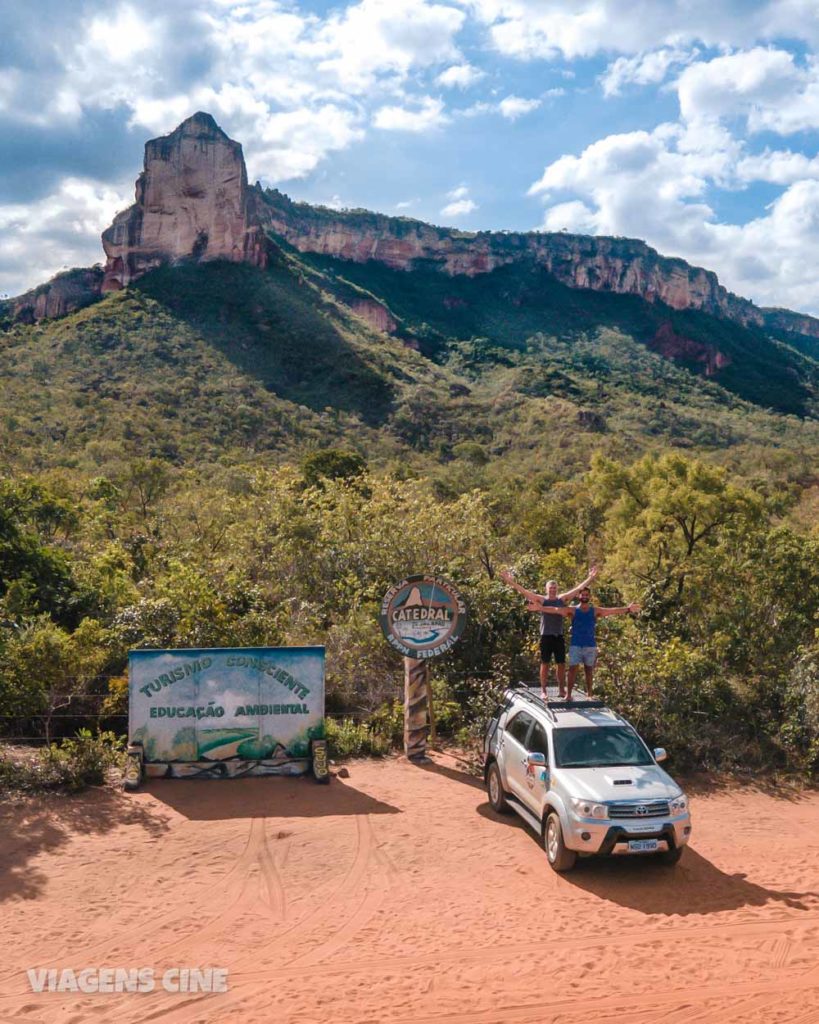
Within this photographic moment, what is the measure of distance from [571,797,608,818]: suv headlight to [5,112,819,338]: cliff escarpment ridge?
75.1m

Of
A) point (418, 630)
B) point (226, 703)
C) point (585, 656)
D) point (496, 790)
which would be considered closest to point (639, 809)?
point (496, 790)

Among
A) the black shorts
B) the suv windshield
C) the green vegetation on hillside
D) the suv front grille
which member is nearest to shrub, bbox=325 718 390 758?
the green vegetation on hillside

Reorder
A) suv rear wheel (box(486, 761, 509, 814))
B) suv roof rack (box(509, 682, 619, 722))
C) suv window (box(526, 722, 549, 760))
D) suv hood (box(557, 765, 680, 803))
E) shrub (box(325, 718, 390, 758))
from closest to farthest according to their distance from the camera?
1. suv hood (box(557, 765, 680, 803))
2. suv window (box(526, 722, 549, 760))
3. suv roof rack (box(509, 682, 619, 722))
4. suv rear wheel (box(486, 761, 509, 814))
5. shrub (box(325, 718, 390, 758))

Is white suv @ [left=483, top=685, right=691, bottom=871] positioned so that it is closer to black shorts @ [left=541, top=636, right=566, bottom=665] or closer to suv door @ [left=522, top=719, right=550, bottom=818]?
suv door @ [left=522, top=719, right=550, bottom=818]

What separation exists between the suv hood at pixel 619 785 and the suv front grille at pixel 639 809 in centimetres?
5

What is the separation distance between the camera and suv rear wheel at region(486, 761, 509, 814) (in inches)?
379

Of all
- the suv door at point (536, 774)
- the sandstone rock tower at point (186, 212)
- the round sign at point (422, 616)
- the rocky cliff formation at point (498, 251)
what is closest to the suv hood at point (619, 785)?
the suv door at point (536, 774)

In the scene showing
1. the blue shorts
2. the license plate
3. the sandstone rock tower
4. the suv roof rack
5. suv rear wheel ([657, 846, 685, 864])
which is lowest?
suv rear wheel ([657, 846, 685, 864])

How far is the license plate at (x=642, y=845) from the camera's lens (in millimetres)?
7672

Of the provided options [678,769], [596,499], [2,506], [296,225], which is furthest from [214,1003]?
[296,225]

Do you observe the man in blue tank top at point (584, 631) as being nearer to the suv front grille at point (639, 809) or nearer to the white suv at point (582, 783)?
the white suv at point (582, 783)

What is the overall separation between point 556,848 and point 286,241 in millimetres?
108307

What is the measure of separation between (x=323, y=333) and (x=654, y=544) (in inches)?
1995

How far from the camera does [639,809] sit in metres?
7.74
